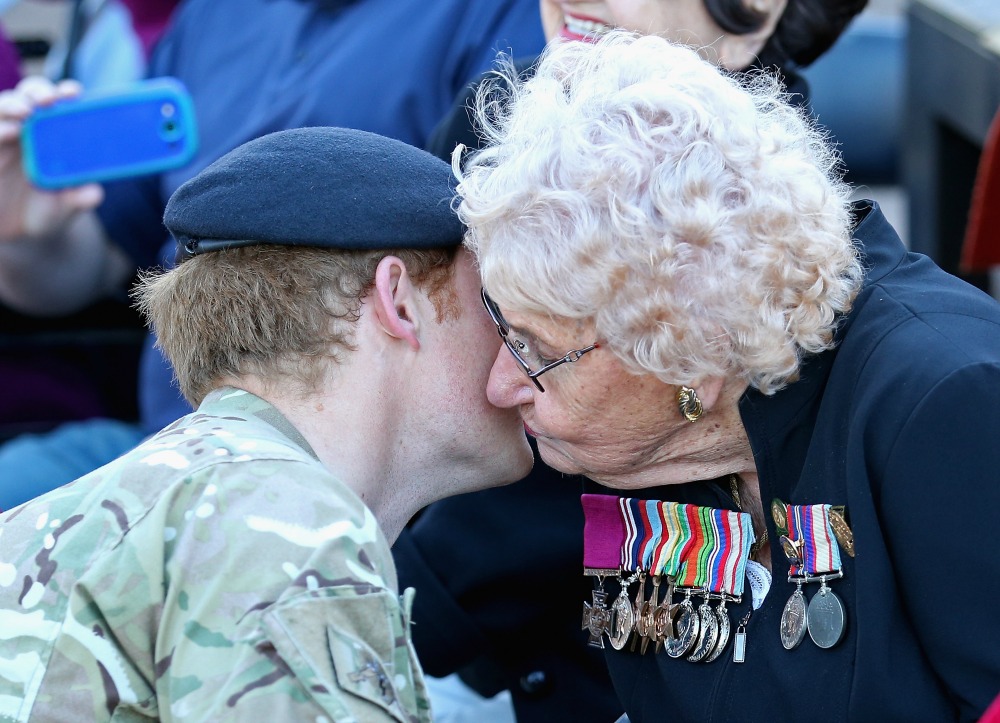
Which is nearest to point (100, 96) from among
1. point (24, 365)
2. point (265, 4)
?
point (265, 4)

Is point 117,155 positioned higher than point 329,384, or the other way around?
point 329,384

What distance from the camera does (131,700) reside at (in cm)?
129

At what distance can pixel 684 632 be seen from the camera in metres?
1.76

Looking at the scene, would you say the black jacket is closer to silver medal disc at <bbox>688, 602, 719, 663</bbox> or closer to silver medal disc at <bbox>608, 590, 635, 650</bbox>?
silver medal disc at <bbox>688, 602, 719, 663</bbox>

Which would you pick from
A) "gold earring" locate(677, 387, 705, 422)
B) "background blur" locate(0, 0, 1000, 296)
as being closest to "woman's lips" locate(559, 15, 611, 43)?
"background blur" locate(0, 0, 1000, 296)

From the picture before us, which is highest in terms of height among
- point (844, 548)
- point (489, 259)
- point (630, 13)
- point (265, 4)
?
point (630, 13)

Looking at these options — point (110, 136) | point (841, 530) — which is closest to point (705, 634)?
point (841, 530)

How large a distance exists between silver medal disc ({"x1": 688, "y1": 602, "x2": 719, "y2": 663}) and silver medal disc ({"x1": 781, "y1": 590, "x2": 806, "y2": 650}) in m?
0.12

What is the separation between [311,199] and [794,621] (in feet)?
2.79

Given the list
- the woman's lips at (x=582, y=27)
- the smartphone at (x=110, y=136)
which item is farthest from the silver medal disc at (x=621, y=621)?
the smartphone at (x=110, y=136)

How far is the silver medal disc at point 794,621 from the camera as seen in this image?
5.27 feet

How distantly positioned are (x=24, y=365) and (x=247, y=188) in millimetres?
2326

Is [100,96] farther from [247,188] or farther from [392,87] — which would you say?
[247,188]

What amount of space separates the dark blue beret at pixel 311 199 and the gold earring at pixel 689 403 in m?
0.39
